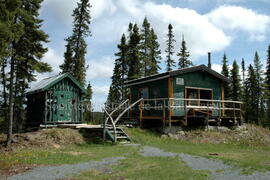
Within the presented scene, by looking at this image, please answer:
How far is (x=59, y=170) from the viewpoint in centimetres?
790

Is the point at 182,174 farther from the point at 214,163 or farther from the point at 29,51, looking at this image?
the point at 29,51

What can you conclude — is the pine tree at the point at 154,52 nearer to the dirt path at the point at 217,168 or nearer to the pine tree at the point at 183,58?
the pine tree at the point at 183,58

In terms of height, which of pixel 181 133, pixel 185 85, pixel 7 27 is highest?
pixel 7 27

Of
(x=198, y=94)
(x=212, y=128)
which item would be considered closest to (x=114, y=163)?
(x=212, y=128)

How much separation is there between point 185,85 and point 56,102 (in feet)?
31.2

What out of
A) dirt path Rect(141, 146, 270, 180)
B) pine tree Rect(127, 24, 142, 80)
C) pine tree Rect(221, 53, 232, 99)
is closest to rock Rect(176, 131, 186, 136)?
dirt path Rect(141, 146, 270, 180)

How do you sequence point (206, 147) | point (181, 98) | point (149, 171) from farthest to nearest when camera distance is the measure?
1. point (181, 98)
2. point (206, 147)
3. point (149, 171)

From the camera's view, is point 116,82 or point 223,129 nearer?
point 223,129

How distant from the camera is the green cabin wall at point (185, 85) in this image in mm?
18625

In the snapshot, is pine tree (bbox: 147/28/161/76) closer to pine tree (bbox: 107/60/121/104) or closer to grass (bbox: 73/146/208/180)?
pine tree (bbox: 107/60/121/104)

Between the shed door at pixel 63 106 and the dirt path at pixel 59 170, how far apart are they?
8.80 meters

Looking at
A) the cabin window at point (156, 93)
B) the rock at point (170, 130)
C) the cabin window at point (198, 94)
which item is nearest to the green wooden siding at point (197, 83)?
the cabin window at point (198, 94)

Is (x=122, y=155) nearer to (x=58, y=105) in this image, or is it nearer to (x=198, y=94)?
(x=58, y=105)

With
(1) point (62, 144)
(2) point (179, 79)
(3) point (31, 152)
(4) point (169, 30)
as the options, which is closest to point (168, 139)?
(2) point (179, 79)
